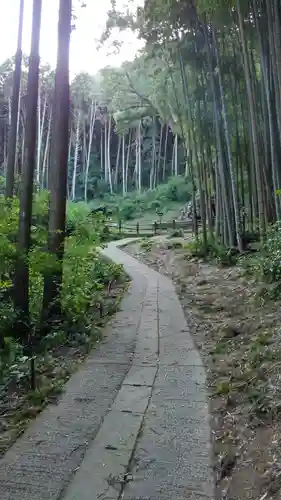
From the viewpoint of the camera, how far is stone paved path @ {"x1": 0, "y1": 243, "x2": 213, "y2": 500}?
253cm

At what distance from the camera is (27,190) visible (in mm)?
5801

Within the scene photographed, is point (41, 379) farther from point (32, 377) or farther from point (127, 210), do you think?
point (127, 210)

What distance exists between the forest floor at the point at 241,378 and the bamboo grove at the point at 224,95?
6.82 ft

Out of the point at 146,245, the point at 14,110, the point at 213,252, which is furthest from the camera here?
the point at 146,245

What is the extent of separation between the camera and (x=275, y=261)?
6461 millimetres

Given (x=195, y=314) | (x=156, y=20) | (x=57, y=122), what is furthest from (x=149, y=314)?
(x=156, y=20)

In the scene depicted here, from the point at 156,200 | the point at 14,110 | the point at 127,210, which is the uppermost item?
the point at 14,110

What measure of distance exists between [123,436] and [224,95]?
809cm

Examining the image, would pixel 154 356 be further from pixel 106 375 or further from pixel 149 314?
pixel 149 314

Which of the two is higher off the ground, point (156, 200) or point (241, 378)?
point (156, 200)

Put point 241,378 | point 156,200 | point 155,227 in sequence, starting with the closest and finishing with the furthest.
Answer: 1. point 241,378
2. point 155,227
3. point 156,200

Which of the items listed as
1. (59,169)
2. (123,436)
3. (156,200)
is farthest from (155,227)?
(123,436)

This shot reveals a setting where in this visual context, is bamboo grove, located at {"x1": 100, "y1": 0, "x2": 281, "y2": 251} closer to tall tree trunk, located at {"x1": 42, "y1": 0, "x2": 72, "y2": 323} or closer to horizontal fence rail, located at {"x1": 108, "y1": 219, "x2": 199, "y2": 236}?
tall tree trunk, located at {"x1": 42, "y1": 0, "x2": 72, "y2": 323}

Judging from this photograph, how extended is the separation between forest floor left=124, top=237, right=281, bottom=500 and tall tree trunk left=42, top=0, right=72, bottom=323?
73.5 inches
